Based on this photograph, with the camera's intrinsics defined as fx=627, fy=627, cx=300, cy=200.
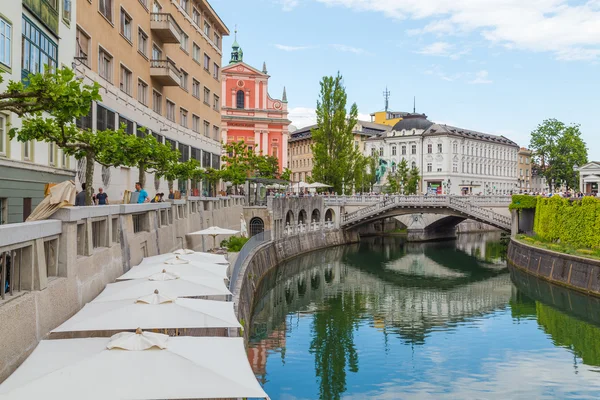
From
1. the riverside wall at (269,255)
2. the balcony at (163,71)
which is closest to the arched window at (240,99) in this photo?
the riverside wall at (269,255)

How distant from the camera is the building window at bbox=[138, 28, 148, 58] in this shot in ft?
127

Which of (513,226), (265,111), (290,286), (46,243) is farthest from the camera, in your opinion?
(265,111)

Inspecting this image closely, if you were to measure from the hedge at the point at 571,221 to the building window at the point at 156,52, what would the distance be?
98.8 feet

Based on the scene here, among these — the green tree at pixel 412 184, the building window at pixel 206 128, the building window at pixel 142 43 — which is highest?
the building window at pixel 142 43

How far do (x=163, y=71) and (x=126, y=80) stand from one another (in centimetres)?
473

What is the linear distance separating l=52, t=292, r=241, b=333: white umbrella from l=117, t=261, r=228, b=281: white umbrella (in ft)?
13.5

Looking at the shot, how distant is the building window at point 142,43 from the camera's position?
1526 inches

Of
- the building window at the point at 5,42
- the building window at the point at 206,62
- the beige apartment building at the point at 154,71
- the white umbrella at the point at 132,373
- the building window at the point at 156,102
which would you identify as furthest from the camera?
the building window at the point at 206,62

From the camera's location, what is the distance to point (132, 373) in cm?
934

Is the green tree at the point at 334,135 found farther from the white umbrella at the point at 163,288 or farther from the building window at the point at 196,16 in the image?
the white umbrella at the point at 163,288

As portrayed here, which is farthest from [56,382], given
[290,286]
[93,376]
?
[290,286]

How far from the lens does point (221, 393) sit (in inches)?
357

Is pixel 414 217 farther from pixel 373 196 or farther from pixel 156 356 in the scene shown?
pixel 156 356

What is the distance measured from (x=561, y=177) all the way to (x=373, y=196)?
47.3m
